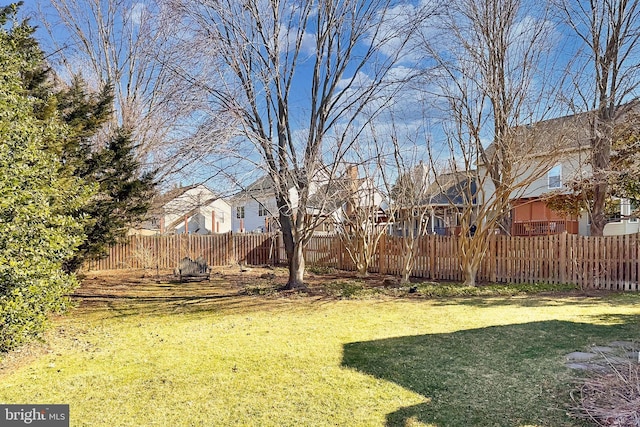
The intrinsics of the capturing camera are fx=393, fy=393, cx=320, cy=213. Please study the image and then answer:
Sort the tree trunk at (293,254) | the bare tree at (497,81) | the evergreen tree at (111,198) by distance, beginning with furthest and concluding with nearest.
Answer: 1. the tree trunk at (293,254)
2. the bare tree at (497,81)
3. the evergreen tree at (111,198)

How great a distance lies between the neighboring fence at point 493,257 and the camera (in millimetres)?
9984

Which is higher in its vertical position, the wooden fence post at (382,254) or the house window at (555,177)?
the house window at (555,177)

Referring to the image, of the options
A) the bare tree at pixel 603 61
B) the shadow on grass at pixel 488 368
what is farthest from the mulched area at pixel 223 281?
the bare tree at pixel 603 61

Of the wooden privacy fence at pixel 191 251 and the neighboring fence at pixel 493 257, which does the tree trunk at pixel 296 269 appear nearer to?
the neighboring fence at pixel 493 257

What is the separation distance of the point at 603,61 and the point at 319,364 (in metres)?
11.5

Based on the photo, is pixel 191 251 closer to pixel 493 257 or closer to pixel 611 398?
pixel 493 257

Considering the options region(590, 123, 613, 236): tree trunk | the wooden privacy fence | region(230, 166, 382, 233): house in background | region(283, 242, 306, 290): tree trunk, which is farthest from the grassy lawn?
the wooden privacy fence

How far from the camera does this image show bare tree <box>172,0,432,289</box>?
30.2ft

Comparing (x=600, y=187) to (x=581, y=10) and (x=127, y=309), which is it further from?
(x=127, y=309)

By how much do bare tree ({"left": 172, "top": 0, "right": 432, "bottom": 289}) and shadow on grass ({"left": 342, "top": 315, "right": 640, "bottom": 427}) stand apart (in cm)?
495

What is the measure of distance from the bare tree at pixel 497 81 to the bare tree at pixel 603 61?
1.46 m

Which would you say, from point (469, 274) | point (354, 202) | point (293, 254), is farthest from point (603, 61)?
point (293, 254)

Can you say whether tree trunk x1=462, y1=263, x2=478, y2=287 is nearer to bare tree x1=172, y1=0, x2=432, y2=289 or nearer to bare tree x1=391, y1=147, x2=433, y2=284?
bare tree x1=391, y1=147, x2=433, y2=284

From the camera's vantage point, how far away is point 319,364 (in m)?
4.56
